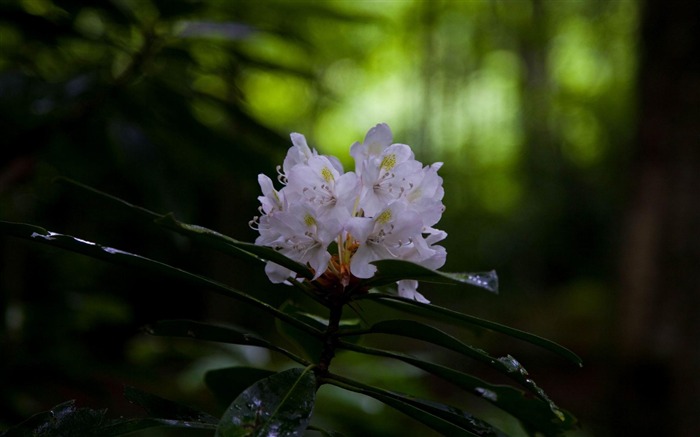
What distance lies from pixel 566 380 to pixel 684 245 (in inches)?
185

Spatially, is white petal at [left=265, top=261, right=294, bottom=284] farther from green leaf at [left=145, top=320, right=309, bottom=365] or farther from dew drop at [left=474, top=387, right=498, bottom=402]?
dew drop at [left=474, top=387, right=498, bottom=402]

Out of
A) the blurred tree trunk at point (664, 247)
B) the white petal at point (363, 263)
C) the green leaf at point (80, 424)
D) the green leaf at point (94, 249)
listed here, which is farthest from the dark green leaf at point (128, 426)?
the blurred tree trunk at point (664, 247)

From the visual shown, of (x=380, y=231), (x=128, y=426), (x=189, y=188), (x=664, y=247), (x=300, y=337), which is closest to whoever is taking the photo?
(x=128, y=426)

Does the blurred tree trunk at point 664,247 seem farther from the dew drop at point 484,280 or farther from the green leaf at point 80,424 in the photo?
the green leaf at point 80,424

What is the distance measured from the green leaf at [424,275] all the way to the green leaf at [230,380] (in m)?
0.28

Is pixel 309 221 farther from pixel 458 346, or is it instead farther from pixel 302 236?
pixel 458 346

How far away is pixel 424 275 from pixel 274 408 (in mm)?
200

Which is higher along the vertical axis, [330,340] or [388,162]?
[388,162]

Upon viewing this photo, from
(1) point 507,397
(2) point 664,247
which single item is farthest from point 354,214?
(2) point 664,247

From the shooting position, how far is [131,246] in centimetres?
372

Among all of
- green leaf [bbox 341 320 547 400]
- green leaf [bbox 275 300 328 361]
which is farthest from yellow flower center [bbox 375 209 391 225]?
green leaf [bbox 275 300 328 361]

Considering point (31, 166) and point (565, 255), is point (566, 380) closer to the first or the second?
point (565, 255)

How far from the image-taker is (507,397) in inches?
31.9

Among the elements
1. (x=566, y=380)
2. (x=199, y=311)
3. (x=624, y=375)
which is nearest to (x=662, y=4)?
(x=624, y=375)
